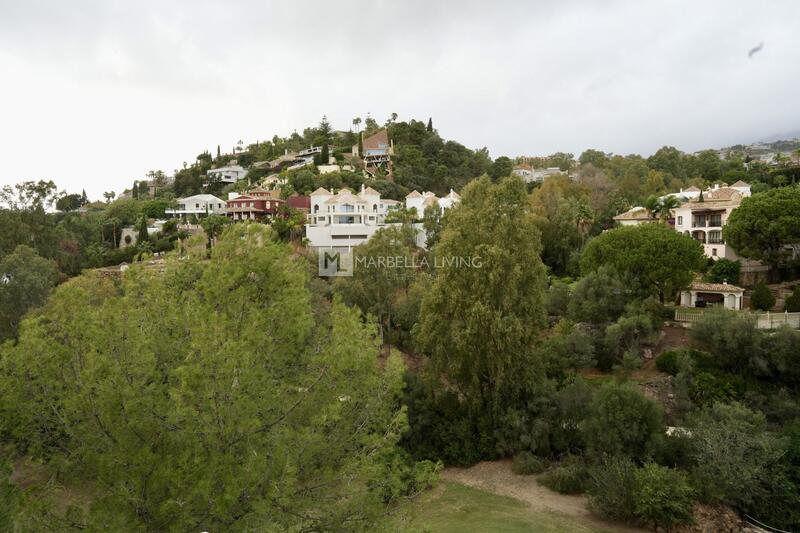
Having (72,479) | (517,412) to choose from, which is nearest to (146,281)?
(72,479)

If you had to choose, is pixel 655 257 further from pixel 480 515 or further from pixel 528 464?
pixel 480 515

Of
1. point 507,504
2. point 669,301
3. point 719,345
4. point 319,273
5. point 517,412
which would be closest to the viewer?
point 507,504

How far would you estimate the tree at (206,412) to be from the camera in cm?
589

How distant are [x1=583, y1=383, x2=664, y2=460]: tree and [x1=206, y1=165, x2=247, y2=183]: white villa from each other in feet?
239

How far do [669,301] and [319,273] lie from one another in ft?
69.1

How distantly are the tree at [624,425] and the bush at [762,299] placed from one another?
1308 cm

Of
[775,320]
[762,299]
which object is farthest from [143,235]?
[775,320]

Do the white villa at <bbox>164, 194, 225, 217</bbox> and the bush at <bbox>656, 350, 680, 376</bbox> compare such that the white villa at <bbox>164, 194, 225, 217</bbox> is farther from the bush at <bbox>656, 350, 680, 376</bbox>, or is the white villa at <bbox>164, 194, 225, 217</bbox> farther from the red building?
the bush at <bbox>656, 350, 680, 376</bbox>

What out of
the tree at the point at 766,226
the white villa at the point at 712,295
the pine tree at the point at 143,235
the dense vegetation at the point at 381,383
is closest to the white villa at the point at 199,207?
the pine tree at the point at 143,235

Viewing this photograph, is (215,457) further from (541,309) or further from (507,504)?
(541,309)

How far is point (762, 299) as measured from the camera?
2312 cm

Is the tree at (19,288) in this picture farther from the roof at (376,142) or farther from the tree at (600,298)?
the roof at (376,142)

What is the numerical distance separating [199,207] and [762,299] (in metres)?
51.7

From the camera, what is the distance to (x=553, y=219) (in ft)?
118
